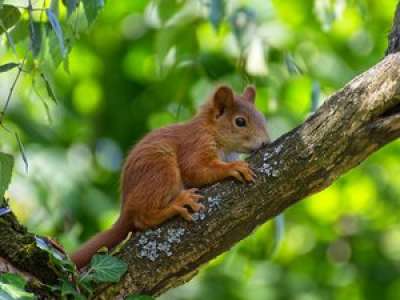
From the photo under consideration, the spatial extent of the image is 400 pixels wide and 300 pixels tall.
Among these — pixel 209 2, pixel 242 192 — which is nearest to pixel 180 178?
pixel 242 192

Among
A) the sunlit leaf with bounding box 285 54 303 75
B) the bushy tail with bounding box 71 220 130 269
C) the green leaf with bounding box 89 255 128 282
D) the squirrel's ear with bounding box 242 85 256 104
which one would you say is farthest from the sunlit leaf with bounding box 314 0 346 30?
the green leaf with bounding box 89 255 128 282

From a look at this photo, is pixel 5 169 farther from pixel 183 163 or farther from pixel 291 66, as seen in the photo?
pixel 291 66

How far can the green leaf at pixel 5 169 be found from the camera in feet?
8.79

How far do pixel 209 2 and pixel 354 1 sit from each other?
3.73ft

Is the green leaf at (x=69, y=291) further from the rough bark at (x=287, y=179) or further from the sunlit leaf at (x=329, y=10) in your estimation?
the sunlit leaf at (x=329, y=10)

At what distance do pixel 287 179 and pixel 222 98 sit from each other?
4.02 feet

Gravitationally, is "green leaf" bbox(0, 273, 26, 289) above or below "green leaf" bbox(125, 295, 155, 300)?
above

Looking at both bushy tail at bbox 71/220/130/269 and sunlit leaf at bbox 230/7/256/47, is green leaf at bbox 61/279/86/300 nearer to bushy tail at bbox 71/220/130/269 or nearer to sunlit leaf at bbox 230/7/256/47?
bushy tail at bbox 71/220/130/269

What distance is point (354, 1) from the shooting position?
524cm

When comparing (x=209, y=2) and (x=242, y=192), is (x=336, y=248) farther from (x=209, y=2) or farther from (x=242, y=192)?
(x=242, y=192)

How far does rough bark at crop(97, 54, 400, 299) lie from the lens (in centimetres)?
331

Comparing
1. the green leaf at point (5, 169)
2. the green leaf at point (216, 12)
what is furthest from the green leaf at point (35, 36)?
the green leaf at point (216, 12)

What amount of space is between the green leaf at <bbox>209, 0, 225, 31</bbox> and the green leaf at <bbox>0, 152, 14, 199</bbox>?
5.71 ft

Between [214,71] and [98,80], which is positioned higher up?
[214,71]
